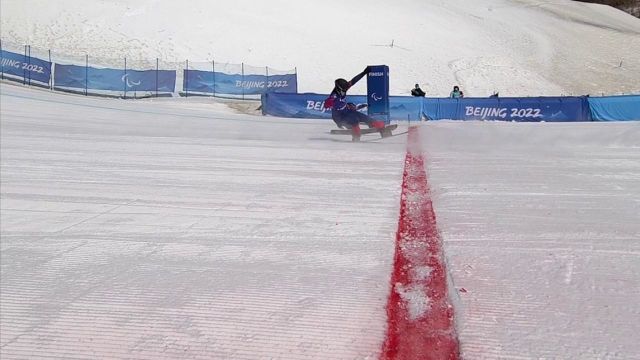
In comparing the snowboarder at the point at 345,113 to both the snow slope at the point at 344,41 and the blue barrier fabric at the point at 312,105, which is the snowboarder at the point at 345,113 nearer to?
the blue barrier fabric at the point at 312,105

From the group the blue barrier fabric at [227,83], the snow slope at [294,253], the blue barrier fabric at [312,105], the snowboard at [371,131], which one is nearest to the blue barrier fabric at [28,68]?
the blue barrier fabric at [227,83]

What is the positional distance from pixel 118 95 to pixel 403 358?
35.8 metres

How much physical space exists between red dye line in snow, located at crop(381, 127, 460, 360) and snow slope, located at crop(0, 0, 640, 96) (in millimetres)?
37707

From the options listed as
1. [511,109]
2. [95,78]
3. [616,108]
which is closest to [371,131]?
[511,109]

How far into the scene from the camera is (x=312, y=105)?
29.2 meters

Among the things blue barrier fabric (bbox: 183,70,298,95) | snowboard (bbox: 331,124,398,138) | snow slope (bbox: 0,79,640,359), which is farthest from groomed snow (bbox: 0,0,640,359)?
blue barrier fabric (bbox: 183,70,298,95)

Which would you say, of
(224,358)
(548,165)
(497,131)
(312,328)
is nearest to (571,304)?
(312,328)

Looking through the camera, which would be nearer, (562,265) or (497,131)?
(562,265)

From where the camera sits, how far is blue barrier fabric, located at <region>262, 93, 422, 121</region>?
28.0 m

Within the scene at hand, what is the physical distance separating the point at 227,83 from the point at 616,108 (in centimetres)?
2240

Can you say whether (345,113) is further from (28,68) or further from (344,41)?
(344,41)

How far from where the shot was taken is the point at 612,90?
50.3 metres

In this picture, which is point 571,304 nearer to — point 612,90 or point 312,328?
point 312,328

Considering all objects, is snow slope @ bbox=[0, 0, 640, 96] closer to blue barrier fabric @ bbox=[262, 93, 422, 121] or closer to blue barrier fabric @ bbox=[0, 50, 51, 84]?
blue barrier fabric @ bbox=[0, 50, 51, 84]
